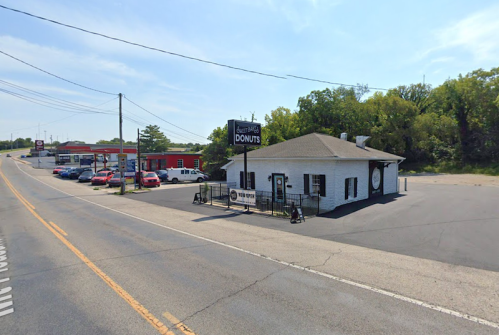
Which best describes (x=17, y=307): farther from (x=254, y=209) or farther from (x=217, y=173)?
(x=217, y=173)

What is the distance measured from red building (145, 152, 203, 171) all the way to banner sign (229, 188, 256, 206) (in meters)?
30.8

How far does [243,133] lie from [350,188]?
26.1ft

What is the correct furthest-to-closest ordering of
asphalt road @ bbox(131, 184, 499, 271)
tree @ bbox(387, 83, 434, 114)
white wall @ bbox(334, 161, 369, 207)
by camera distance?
tree @ bbox(387, 83, 434, 114), white wall @ bbox(334, 161, 369, 207), asphalt road @ bbox(131, 184, 499, 271)

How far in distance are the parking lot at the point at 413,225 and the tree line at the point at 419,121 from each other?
27.0 meters

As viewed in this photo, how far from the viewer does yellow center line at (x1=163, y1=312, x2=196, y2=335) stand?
4313 mm

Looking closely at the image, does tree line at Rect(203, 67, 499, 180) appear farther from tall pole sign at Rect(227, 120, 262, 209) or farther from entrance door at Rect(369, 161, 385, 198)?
tall pole sign at Rect(227, 120, 262, 209)

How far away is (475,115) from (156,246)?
2425 inches

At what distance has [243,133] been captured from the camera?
16688 mm

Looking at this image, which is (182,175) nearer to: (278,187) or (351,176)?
(278,187)

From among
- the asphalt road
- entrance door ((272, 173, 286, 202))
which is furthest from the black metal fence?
the asphalt road

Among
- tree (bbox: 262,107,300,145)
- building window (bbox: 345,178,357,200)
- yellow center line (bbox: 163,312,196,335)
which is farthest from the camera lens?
tree (bbox: 262,107,300,145)

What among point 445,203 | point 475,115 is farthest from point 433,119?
point 445,203

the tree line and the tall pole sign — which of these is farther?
the tree line

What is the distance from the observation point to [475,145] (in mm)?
48344
